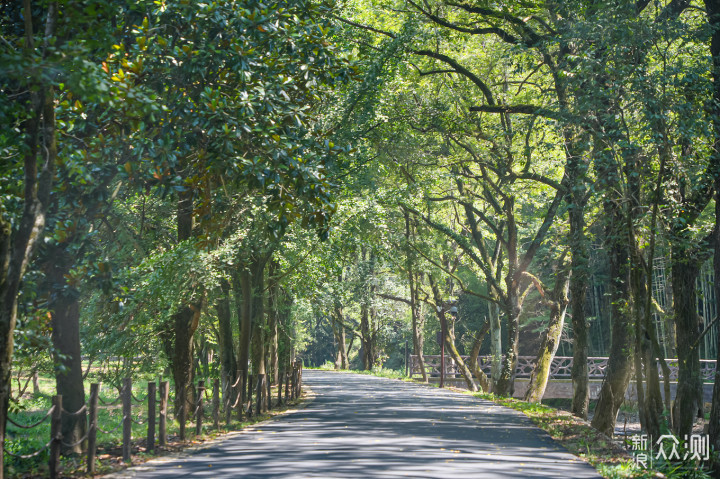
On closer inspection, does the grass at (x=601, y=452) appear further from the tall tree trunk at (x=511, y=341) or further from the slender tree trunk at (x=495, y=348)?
the slender tree trunk at (x=495, y=348)

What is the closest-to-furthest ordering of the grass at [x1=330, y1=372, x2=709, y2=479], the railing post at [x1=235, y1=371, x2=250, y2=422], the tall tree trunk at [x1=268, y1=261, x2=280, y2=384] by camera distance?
the grass at [x1=330, y1=372, x2=709, y2=479] < the railing post at [x1=235, y1=371, x2=250, y2=422] < the tall tree trunk at [x1=268, y1=261, x2=280, y2=384]

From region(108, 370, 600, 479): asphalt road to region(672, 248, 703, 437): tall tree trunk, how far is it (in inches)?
117

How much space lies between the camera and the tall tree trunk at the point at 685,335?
1505 cm

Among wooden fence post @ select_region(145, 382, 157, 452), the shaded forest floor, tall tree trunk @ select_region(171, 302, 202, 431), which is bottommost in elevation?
the shaded forest floor

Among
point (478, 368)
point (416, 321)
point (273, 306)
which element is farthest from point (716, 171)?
point (416, 321)

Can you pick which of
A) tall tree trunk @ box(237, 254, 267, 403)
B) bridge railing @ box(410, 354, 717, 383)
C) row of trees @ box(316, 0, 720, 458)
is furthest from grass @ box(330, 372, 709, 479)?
bridge railing @ box(410, 354, 717, 383)

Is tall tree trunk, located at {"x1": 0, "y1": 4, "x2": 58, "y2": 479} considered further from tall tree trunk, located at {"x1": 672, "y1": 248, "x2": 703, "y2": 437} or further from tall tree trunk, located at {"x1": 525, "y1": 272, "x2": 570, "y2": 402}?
tall tree trunk, located at {"x1": 525, "y1": 272, "x2": 570, "y2": 402}

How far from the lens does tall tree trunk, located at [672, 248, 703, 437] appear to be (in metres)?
15.0

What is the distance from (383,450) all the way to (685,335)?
309 inches

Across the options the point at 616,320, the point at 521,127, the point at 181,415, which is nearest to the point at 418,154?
the point at 521,127

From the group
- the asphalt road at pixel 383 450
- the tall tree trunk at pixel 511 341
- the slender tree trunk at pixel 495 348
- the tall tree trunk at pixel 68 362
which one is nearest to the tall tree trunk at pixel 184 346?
the asphalt road at pixel 383 450

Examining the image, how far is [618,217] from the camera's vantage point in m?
15.7

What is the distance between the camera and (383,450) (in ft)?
37.5

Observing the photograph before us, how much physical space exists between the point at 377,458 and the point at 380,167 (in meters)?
15.4
